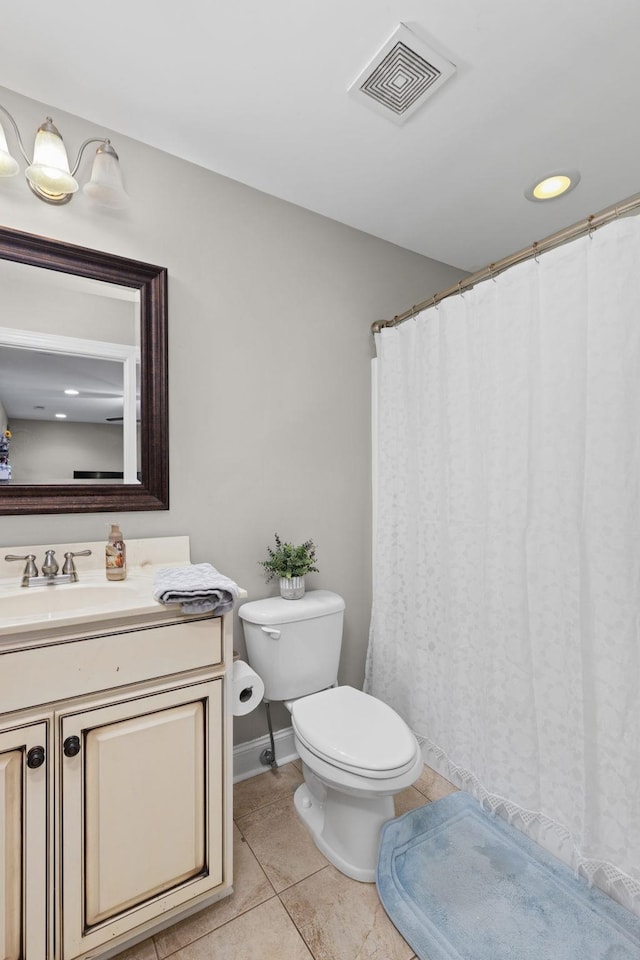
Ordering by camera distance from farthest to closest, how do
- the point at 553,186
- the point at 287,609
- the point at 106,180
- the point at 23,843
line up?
the point at 553,186 < the point at 287,609 < the point at 106,180 < the point at 23,843

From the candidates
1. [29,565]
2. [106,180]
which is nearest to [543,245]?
[106,180]

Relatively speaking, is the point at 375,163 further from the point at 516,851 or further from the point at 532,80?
the point at 516,851

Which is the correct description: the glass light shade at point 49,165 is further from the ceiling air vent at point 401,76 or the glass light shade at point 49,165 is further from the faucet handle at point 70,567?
the faucet handle at point 70,567

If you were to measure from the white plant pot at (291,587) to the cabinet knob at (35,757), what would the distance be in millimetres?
941

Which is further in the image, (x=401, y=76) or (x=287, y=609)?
(x=287, y=609)

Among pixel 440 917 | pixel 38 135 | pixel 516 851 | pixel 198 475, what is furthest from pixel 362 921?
pixel 38 135

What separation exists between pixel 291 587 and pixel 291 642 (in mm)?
209

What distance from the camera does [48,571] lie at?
4.44ft

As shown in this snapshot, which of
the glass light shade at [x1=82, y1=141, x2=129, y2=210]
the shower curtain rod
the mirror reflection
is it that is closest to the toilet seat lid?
the mirror reflection

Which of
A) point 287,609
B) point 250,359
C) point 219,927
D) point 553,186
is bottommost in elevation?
point 219,927

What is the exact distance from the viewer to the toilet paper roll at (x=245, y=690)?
1.41m

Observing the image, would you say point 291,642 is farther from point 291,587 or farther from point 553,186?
point 553,186

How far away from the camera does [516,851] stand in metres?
1.45

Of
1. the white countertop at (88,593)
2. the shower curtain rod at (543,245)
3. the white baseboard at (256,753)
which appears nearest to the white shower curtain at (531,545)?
the shower curtain rod at (543,245)
